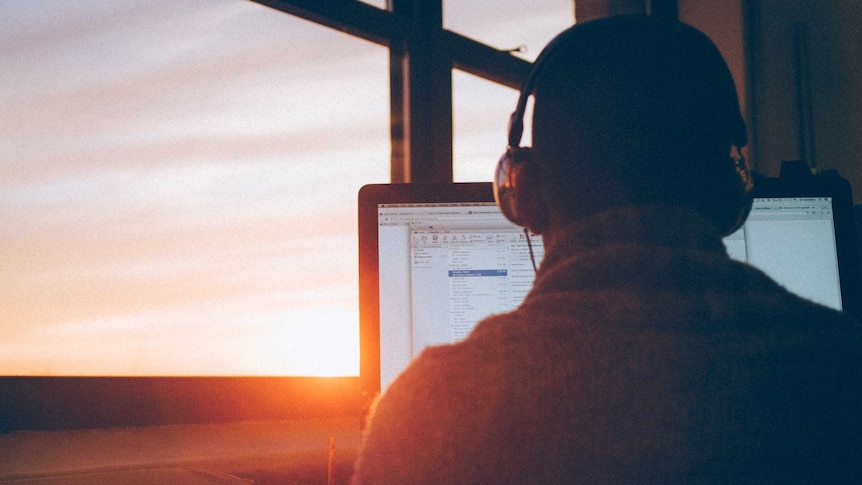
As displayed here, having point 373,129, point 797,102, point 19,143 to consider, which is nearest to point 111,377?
point 19,143

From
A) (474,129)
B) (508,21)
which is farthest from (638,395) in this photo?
(508,21)

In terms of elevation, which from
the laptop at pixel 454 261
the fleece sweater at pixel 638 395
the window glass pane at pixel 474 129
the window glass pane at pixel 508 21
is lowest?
the fleece sweater at pixel 638 395

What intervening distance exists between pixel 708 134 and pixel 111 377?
4.02 ft

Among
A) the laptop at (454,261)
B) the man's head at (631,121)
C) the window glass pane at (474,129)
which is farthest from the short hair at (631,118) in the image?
the window glass pane at (474,129)

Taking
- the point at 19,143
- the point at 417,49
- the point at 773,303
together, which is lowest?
the point at 773,303

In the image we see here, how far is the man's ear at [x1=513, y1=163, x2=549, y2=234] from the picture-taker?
1.90ft

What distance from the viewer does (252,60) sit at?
5.46ft

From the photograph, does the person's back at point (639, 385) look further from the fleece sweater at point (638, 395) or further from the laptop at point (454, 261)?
the laptop at point (454, 261)

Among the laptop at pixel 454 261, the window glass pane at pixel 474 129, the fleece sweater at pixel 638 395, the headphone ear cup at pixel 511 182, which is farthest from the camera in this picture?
the window glass pane at pixel 474 129

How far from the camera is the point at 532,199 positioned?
587 mm

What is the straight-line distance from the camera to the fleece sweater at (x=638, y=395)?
41 cm

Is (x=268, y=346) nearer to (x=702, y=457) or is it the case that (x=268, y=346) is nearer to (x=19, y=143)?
(x=19, y=143)

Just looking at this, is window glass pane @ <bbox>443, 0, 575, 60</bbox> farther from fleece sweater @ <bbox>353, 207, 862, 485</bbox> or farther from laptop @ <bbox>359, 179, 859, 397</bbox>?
fleece sweater @ <bbox>353, 207, 862, 485</bbox>

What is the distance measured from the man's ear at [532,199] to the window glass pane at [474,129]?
1411 mm
